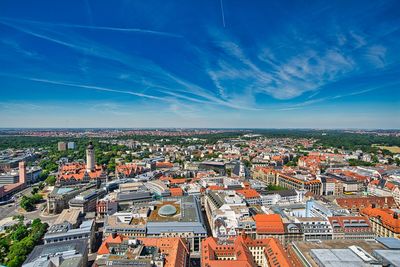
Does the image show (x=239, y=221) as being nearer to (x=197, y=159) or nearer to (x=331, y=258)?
(x=331, y=258)

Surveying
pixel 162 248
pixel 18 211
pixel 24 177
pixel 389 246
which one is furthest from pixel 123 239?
pixel 24 177

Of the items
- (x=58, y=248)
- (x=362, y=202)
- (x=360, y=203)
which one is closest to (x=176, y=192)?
(x=58, y=248)

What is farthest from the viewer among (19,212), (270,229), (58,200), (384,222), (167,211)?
(19,212)

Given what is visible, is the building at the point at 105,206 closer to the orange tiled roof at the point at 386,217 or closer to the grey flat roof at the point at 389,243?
the grey flat roof at the point at 389,243

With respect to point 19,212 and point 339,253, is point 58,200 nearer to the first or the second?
point 19,212

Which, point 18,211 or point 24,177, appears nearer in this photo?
point 18,211

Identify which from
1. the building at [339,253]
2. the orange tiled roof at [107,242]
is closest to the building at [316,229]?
the building at [339,253]

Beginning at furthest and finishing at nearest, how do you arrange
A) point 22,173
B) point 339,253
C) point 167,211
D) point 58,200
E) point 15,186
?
point 22,173, point 15,186, point 58,200, point 167,211, point 339,253
